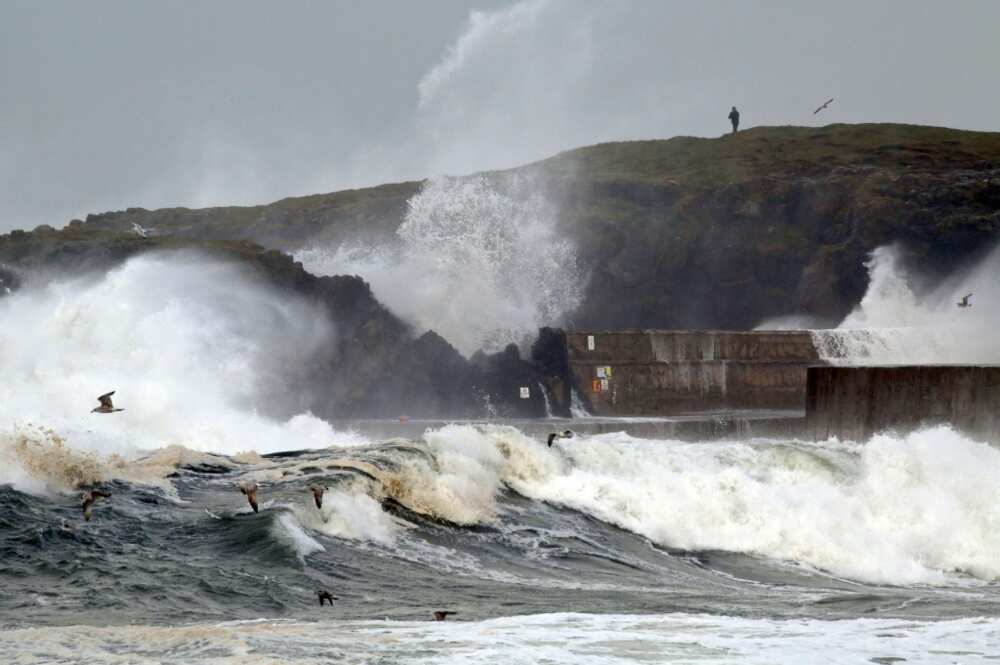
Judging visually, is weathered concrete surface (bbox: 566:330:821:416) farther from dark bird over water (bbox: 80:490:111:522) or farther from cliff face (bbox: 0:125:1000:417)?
dark bird over water (bbox: 80:490:111:522)

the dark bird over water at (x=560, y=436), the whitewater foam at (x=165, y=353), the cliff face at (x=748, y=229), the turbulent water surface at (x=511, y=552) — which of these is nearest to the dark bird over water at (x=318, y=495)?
the turbulent water surface at (x=511, y=552)

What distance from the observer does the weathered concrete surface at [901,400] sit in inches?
1103

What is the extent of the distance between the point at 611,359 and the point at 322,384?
8.28 metres

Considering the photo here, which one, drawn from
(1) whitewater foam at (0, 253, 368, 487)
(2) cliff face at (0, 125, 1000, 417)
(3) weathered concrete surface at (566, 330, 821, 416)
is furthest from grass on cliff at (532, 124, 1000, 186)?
(1) whitewater foam at (0, 253, 368, 487)

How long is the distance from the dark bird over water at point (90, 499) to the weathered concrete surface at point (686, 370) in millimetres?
25496

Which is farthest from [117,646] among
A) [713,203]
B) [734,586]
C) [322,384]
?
[713,203]

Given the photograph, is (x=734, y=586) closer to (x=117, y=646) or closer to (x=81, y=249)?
(x=117, y=646)

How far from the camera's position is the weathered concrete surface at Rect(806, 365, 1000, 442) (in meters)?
28.0

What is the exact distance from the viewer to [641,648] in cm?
1195

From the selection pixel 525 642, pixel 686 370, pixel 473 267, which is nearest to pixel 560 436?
pixel 525 642

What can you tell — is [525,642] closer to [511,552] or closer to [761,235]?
[511,552]

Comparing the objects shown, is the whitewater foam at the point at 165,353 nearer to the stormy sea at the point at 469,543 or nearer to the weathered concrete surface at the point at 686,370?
the stormy sea at the point at 469,543

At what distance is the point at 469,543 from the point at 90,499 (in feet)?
15.6

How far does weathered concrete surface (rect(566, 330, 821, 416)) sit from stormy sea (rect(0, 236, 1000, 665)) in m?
8.30
